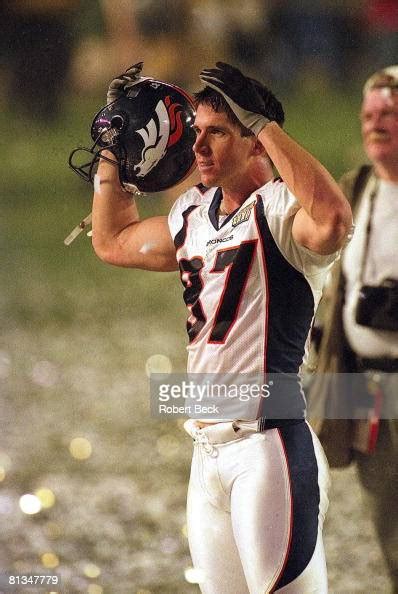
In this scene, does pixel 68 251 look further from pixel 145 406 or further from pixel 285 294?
pixel 285 294

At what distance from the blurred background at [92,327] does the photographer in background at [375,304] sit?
0.08m

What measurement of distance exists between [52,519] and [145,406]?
39cm

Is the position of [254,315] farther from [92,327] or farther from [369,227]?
[92,327]

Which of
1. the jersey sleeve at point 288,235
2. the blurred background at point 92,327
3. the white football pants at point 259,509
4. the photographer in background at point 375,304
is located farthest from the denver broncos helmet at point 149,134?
the white football pants at point 259,509

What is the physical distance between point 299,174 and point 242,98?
20 cm

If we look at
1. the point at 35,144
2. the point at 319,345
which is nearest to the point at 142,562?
the point at 319,345

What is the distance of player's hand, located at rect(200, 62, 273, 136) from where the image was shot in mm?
1874

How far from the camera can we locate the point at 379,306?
7.38 feet

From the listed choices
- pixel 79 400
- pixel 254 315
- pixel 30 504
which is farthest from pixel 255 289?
pixel 30 504

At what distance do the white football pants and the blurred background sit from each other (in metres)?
0.40

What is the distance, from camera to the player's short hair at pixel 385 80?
2.26 meters

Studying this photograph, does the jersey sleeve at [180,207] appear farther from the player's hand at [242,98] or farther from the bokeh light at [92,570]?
the bokeh light at [92,570]

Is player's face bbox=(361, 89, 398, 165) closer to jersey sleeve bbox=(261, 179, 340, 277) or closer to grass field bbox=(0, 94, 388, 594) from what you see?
jersey sleeve bbox=(261, 179, 340, 277)

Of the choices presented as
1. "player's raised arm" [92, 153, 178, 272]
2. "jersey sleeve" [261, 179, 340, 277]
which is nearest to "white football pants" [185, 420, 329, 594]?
"jersey sleeve" [261, 179, 340, 277]
